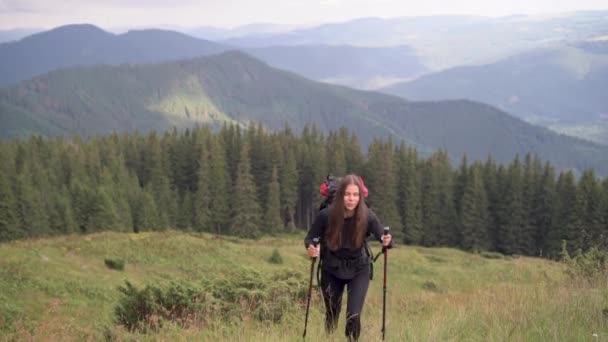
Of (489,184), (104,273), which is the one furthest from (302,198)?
(104,273)

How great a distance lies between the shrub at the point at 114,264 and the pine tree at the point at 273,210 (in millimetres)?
52774

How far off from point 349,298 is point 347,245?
790mm

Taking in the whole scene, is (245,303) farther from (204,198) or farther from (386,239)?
(204,198)

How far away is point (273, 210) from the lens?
7538cm

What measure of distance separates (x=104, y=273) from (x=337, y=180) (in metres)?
16.9

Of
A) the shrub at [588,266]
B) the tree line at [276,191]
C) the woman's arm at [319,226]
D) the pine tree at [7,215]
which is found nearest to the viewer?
the woman's arm at [319,226]

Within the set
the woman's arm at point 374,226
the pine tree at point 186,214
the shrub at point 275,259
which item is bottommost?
the pine tree at point 186,214

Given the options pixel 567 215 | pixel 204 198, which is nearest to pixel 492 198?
pixel 567 215

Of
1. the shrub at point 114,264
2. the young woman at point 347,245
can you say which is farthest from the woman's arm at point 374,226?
the shrub at point 114,264

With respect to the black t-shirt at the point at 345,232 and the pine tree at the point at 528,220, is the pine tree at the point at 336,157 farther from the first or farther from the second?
the black t-shirt at the point at 345,232

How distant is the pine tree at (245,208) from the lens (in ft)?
240

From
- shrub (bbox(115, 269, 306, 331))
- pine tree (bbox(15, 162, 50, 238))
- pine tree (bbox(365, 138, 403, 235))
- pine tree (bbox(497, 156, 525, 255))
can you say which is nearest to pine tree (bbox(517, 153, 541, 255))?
pine tree (bbox(497, 156, 525, 255))

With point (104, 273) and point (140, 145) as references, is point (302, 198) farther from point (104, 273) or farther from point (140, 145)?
point (104, 273)

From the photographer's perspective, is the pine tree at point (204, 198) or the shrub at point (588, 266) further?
the pine tree at point (204, 198)
